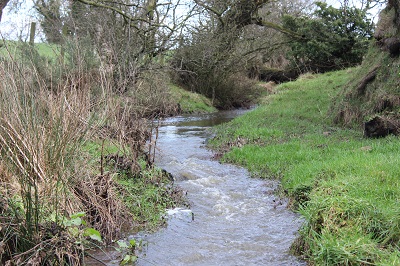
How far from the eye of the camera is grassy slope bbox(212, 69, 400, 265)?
14.7ft

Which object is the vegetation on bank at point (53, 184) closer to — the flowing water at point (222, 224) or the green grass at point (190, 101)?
the flowing water at point (222, 224)

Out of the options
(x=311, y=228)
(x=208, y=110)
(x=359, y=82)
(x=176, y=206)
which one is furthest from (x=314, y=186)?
(x=208, y=110)

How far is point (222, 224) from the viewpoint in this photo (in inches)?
257

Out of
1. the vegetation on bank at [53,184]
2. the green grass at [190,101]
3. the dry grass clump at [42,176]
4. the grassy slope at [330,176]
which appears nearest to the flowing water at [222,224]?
the grassy slope at [330,176]

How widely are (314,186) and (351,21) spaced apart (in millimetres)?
21154

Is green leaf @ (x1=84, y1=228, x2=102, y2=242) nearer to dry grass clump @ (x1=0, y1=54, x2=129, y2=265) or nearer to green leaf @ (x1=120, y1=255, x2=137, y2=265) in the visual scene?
dry grass clump @ (x1=0, y1=54, x2=129, y2=265)

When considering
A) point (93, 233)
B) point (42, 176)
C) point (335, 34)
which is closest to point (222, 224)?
point (93, 233)

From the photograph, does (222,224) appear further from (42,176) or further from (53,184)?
(42,176)

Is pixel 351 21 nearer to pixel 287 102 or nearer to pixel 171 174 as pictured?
pixel 287 102

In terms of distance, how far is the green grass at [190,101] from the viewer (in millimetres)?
23406

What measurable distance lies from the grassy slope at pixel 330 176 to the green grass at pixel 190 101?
25.4 feet

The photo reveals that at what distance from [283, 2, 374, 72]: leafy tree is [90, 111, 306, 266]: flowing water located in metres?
16.3

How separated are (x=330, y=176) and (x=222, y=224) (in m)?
1.94

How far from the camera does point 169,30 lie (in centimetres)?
1581
